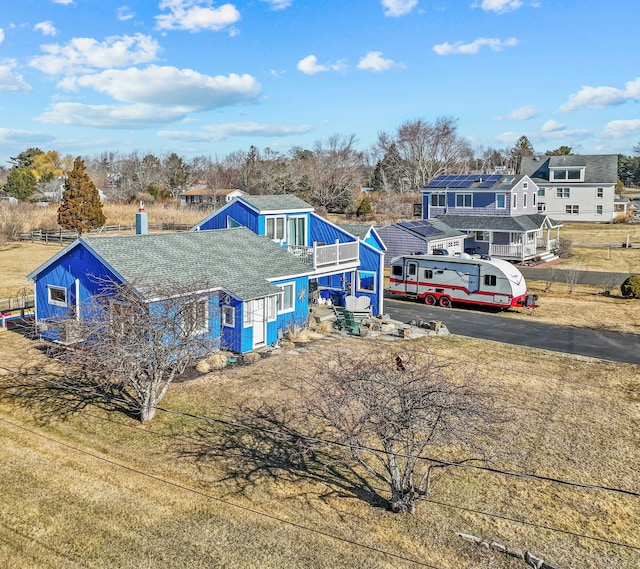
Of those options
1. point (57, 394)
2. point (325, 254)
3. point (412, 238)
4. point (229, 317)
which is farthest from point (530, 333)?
point (57, 394)

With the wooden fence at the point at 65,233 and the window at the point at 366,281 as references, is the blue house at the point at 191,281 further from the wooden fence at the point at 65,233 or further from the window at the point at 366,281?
the wooden fence at the point at 65,233

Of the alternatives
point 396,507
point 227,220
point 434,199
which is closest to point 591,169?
point 434,199

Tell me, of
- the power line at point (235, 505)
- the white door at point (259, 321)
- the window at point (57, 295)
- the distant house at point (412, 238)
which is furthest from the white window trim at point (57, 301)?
the distant house at point (412, 238)

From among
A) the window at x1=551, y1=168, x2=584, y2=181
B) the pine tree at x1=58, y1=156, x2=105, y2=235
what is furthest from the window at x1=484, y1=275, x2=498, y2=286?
the window at x1=551, y1=168, x2=584, y2=181

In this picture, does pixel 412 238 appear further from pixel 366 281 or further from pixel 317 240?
pixel 317 240

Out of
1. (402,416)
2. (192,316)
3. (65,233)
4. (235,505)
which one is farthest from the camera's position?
(65,233)

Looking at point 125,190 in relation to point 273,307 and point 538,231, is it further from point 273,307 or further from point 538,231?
point 273,307
